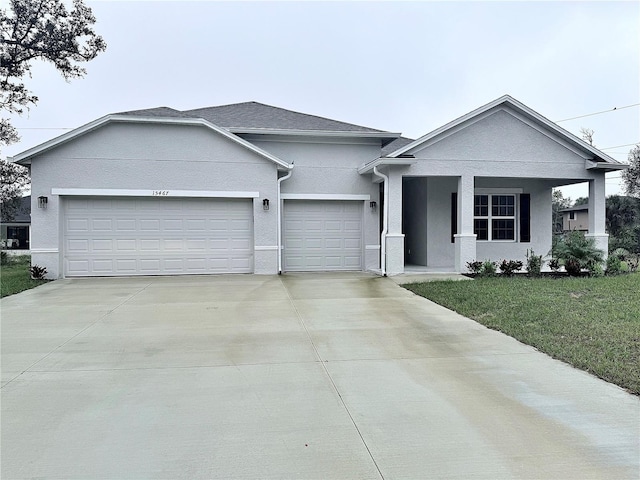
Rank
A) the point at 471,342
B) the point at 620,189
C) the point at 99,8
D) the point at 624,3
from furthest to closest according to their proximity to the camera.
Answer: the point at 620,189 → the point at 99,8 → the point at 624,3 → the point at 471,342

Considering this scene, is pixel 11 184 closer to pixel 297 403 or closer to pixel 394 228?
pixel 394 228

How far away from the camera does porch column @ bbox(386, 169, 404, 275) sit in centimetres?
1357

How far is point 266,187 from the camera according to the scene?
46.8 feet

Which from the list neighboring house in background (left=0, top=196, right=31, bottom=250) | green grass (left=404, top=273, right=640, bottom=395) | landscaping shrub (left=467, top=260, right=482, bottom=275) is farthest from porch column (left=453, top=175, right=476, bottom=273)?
neighboring house in background (left=0, top=196, right=31, bottom=250)

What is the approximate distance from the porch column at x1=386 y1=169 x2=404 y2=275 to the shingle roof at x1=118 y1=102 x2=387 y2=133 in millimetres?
2525

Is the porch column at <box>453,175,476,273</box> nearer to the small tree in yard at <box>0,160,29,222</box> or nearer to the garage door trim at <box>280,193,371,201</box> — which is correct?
the garage door trim at <box>280,193,371,201</box>

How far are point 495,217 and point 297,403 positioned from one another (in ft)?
45.2

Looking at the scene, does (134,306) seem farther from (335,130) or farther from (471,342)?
(335,130)

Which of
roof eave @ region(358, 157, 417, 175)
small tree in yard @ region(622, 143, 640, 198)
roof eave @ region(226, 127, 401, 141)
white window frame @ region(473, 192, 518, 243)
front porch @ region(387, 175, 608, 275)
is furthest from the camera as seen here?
small tree in yard @ region(622, 143, 640, 198)

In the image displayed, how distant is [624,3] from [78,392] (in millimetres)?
17982

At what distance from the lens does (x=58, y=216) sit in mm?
13250

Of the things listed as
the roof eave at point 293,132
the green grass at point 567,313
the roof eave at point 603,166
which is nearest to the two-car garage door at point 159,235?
the roof eave at point 293,132

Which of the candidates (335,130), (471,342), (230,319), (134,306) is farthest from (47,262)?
(471,342)

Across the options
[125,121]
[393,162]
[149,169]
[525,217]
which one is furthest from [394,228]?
[125,121]
